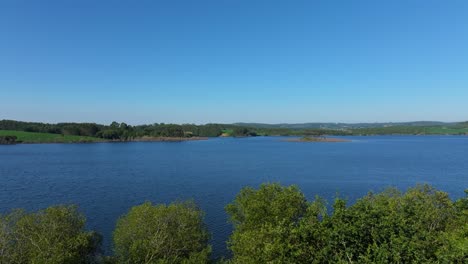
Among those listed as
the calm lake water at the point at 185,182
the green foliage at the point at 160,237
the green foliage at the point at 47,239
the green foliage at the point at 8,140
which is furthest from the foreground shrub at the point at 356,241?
the green foliage at the point at 8,140

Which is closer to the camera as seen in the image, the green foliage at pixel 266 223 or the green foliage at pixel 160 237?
the green foliage at pixel 266 223

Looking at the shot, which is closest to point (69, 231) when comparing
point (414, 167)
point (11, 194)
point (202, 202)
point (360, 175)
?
point (202, 202)

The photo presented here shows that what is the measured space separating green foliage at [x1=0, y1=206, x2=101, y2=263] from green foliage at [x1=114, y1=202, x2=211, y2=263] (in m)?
2.47

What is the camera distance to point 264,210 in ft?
78.7

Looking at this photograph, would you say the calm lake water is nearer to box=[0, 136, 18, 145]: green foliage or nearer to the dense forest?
the dense forest

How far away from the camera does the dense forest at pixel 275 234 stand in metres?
16.1

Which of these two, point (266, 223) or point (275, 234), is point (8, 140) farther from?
point (275, 234)

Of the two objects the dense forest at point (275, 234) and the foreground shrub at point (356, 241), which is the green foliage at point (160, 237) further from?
the foreground shrub at point (356, 241)

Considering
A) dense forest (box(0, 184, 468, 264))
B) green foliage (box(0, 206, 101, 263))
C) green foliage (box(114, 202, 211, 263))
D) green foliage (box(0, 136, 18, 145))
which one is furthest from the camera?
green foliage (box(0, 136, 18, 145))

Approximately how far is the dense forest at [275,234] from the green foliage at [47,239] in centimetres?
6

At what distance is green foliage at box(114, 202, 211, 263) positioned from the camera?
22156mm

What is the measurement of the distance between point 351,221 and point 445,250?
453 centimetres

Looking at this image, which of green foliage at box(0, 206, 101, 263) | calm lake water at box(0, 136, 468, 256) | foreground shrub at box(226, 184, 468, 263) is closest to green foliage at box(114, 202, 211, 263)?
green foliage at box(0, 206, 101, 263)

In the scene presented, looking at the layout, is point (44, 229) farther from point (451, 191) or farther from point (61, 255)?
point (451, 191)
